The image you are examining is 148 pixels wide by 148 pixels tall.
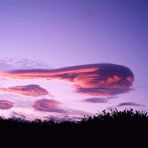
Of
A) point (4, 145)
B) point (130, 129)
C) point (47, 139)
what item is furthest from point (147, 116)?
point (4, 145)

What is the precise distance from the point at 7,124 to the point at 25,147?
2.61 meters

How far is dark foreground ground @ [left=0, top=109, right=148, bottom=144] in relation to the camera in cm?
945

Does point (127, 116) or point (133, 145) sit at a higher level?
point (127, 116)

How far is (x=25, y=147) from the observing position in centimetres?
961

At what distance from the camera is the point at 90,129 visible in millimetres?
10391

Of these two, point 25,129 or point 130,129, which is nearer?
point 130,129

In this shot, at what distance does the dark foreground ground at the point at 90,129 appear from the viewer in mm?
9445

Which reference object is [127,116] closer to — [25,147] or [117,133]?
[117,133]

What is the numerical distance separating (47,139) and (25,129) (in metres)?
1.48

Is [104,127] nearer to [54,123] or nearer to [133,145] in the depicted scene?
[133,145]

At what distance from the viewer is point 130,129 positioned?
9641 millimetres

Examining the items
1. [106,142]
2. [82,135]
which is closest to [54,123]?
[82,135]

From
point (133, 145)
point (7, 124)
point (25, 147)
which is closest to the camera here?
point (133, 145)

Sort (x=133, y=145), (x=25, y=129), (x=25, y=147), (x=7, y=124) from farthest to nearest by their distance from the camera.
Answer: (x=7, y=124), (x=25, y=129), (x=25, y=147), (x=133, y=145)
